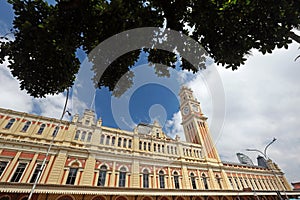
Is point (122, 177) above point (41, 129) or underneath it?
underneath

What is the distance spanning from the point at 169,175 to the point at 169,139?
20.5ft

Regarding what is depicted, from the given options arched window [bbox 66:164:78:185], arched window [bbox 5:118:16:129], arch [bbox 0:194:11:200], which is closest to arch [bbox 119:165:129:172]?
arched window [bbox 66:164:78:185]

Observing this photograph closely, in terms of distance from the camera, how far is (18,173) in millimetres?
13961

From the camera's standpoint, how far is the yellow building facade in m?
14.1

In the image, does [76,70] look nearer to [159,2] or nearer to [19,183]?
[159,2]

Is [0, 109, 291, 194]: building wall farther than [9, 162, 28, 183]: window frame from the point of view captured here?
Yes

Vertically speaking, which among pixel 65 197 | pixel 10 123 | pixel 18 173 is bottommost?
pixel 65 197

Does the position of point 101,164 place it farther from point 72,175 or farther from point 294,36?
point 294,36

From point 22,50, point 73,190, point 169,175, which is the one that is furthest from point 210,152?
point 22,50

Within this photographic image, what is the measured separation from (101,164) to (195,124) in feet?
69.7

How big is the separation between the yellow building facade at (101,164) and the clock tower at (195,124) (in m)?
0.61

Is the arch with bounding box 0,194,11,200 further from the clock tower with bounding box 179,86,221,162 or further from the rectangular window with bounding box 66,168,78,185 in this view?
the clock tower with bounding box 179,86,221,162

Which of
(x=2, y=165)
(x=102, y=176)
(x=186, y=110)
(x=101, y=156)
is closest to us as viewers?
(x=2, y=165)

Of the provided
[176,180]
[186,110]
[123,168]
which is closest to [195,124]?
[186,110]
